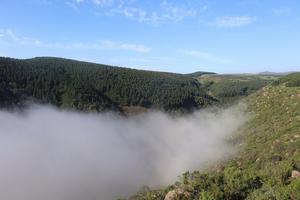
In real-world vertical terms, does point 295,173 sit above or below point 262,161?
above

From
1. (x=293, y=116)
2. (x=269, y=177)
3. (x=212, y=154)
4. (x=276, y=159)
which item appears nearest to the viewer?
(x=269, y=177)

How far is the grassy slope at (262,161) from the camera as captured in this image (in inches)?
2152

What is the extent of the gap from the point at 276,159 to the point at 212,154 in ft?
148

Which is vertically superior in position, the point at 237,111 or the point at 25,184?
the point at 237,111

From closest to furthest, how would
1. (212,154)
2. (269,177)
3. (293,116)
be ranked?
(269,177)
(293,116)
(212,154)

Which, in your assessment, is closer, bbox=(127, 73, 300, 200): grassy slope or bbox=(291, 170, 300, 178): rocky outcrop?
bbox=(127, 73, 300, 200): grassy slope

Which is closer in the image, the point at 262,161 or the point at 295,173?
the point at 295,173

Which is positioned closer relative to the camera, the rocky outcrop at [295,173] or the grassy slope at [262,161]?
the grassy slope at [262,161]

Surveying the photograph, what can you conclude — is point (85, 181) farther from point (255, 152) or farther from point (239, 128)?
point (255, 152)

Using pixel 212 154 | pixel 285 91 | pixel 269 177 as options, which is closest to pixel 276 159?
pixel 269 177

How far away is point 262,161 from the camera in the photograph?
90250 millimetres

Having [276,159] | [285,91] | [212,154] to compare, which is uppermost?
[285,91]

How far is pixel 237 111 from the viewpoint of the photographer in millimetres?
173000

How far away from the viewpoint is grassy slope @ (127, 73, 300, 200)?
54.7m
